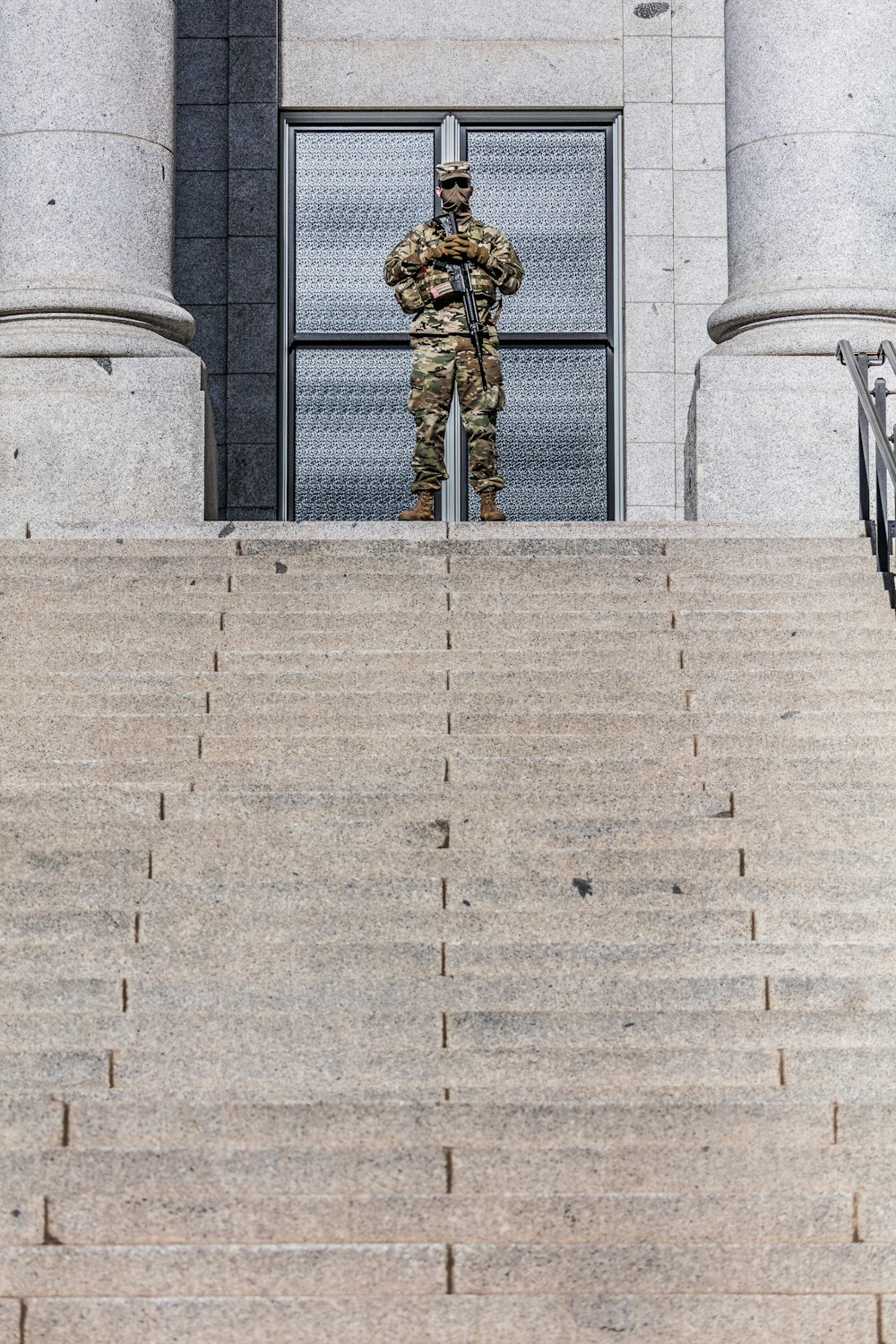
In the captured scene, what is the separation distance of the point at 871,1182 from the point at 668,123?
10662 millimetres

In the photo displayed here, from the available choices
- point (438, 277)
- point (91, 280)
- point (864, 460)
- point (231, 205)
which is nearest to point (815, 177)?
point (864, 460)

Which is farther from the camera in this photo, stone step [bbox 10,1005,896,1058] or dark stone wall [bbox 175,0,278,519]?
dark stone wall [bbox 175,0,278,519]

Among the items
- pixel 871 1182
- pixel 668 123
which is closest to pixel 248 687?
pixel 871 1182

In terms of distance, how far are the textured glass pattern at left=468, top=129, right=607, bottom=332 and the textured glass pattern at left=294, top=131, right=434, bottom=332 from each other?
471mm

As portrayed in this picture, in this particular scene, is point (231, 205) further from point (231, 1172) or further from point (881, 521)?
point (231, 1172)

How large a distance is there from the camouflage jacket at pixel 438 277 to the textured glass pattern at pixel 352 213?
309 cm

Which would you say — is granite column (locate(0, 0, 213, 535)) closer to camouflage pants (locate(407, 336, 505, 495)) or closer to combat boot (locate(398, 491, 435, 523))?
combat boot (locate(398, 491, 435, 523))

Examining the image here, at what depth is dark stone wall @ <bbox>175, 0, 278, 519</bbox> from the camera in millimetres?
14992

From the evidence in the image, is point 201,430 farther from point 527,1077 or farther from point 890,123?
point 527,1077

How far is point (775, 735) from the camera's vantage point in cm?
837

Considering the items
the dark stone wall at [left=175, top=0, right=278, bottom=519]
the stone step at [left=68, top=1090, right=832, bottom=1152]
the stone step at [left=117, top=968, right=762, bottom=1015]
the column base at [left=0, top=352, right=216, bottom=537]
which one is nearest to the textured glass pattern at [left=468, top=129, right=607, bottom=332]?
the dark stone wall at [left=175, top=0, right=278, bottom=519]

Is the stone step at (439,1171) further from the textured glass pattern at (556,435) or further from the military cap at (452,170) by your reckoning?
the textured glass pattern at (556,435)

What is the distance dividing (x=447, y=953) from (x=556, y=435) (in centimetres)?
904

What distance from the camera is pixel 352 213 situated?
15.4 metres
